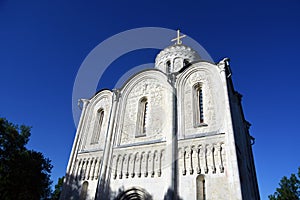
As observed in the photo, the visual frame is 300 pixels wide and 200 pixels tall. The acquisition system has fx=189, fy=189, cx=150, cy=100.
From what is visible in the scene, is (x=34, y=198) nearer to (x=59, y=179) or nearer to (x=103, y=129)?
(x=103, y=129)

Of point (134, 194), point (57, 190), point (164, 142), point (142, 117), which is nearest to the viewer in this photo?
point (134, 194)

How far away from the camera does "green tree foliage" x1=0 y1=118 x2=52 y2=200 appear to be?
1264 centimetres

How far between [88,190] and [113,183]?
175 centimetres

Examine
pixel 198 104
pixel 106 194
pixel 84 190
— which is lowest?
pixel 106 194

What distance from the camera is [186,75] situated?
1262 cm

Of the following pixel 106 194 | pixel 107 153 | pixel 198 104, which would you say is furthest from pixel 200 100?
pixel 106 194

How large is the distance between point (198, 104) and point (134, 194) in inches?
238

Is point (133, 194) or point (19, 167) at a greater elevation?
point (19, 167)

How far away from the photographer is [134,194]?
9.38 metres

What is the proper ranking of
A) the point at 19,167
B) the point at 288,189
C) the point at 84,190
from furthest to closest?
the point at 288,189 → the point at 19,167 → the point at 84,190

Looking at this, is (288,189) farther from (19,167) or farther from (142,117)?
(19,167)

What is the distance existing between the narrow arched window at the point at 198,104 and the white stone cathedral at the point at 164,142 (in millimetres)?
61

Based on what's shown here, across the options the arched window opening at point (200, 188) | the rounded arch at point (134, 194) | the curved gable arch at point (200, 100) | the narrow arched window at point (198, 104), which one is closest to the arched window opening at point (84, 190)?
the rounded arch at point (134, 194)

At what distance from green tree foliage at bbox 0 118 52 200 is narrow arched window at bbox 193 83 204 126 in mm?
12581
